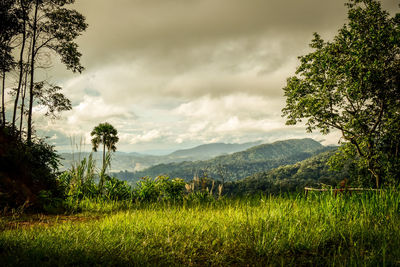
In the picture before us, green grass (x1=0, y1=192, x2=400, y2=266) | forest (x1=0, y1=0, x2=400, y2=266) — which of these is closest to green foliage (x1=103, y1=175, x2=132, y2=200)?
forest (x1=0, y1=0, x2=400, y2=266)

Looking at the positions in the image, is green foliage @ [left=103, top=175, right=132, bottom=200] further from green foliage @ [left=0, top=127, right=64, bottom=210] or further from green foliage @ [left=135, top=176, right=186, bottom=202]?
green foliage @ [left=0, top=127, right=64, bottom=210]

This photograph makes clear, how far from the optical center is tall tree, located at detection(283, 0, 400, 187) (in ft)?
47.7

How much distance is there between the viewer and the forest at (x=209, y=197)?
286 centimetres

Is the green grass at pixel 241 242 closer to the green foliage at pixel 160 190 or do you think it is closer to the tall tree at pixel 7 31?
the green foliage at pixel 160 190

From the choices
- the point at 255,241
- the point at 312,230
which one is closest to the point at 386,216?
the point at 312,230

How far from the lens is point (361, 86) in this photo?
14.9 metres

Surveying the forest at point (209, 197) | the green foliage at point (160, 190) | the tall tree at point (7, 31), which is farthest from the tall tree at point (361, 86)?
the tall tree at point (7, 31)

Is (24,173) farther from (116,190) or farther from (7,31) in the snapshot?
(7,31)

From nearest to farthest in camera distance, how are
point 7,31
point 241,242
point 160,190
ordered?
point 241,242, point 160,190, point 7,31

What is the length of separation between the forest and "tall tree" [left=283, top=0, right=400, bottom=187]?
0.08 m

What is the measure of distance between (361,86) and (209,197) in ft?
44.9

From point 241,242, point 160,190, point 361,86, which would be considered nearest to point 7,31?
point 160,190

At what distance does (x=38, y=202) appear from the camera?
21.1 feet

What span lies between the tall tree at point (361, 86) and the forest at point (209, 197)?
85 mm
